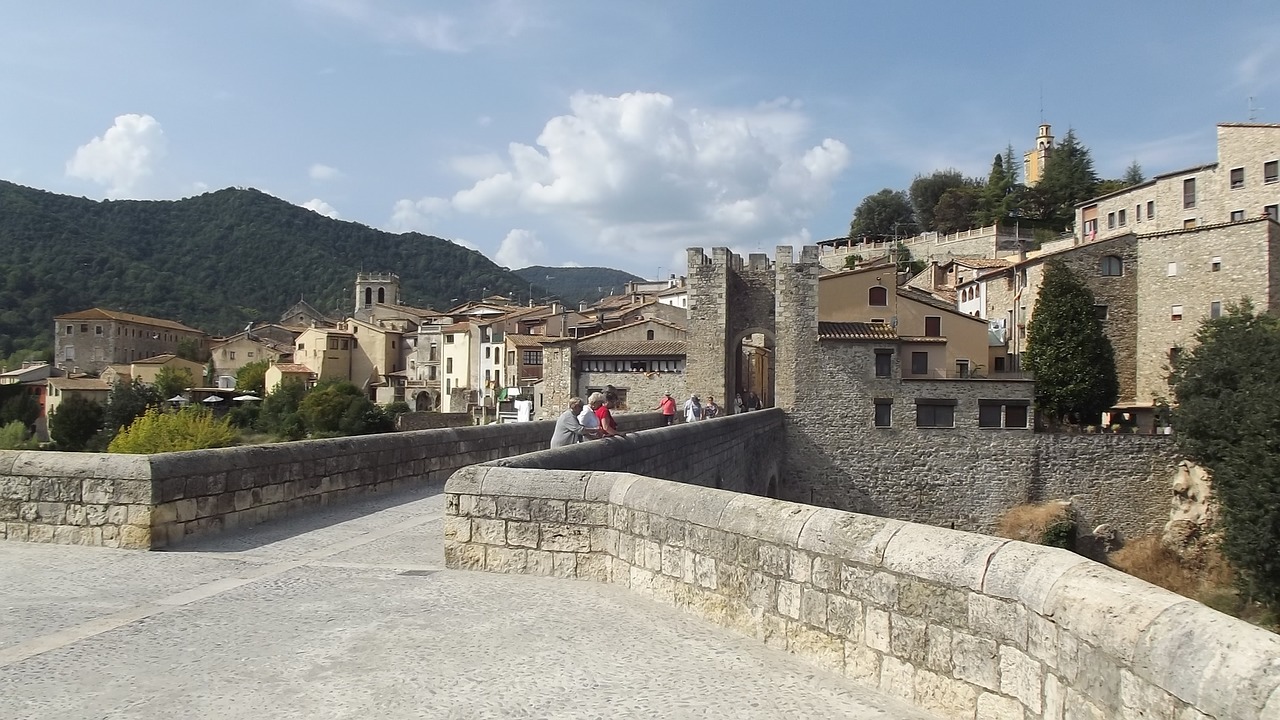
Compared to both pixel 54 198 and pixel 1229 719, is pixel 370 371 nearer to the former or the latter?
pixel 1229 719

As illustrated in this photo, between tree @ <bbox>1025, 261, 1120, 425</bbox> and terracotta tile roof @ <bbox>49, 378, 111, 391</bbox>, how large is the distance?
69.8 meters

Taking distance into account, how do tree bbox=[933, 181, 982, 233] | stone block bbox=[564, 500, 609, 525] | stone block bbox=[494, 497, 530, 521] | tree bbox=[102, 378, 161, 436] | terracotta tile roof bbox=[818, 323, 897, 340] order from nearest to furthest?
stone block bbox=[564, 500, 609, 525] → stone block bbox=[494, 497, 530, 521] → terracotta tile roof bbox=[818, 323, 897, 340] → tree bbox=[102, 378, 161, 436] → tree bbox=[933, 181, 982, 233]

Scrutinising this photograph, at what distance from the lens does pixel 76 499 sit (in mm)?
8344

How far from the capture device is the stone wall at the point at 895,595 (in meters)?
3.07

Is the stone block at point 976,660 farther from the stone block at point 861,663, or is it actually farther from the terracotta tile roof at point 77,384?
the terracotta tile roof at point 77,384

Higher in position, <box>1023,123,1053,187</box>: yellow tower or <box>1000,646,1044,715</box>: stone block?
<box>1023,123,1053,187</box>: yellow tower

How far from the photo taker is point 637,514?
22.3 ft

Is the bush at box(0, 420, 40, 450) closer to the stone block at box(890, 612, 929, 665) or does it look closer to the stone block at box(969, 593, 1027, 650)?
the stone block at box(890, 612, 929, 665)

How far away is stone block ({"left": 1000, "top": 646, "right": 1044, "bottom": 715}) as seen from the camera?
12.6 ft

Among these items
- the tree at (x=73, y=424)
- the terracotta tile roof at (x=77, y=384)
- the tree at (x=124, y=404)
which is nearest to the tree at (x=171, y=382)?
the terracotta tile roof at (x=77, y=384)

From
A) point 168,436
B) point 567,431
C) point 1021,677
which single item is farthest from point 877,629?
point 168,436

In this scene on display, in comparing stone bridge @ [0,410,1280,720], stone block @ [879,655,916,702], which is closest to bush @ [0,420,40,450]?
stone bridge @ [0,410,1280,720]

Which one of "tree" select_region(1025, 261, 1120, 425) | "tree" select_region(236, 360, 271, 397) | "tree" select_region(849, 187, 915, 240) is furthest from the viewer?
"tree" select_region(849, 187, 915, 240)

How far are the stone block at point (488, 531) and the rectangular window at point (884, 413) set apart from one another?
112 ft
